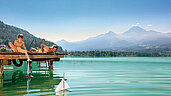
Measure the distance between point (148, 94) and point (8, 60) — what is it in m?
14.6

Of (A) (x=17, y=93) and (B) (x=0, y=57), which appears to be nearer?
(A) (x=17, y=93)

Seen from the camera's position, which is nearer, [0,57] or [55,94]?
[55,94]

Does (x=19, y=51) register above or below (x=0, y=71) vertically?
above

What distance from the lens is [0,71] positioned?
838 inches

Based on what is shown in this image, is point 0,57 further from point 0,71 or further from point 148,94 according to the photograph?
point 148,94

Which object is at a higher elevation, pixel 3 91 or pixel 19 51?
pixel 19 51

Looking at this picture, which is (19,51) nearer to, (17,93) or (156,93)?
(17,93)

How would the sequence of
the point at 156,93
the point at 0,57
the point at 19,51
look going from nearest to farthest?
the point at 156,93 < the point at 0,57 < the point at 19,51

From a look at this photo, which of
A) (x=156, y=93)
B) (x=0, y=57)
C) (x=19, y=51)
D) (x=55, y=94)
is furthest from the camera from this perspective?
(x=19, y=51)

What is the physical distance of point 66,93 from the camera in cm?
1350

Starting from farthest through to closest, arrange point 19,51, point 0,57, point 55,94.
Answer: point 19,51 → point 0,57 → point 55,94

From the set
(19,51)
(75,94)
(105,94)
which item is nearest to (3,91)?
(75,94)

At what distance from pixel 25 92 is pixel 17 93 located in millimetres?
526

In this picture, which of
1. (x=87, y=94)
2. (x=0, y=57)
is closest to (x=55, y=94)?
(x=87, y=94)
